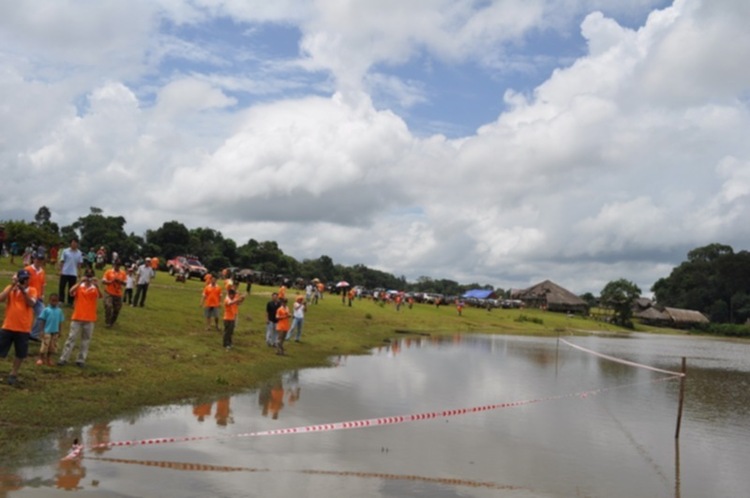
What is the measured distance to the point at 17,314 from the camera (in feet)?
43.1

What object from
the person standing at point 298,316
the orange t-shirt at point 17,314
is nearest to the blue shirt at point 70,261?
the orange t-shirt at point 17,314

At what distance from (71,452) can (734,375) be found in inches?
1280

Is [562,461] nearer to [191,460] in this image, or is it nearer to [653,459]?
[653,459]

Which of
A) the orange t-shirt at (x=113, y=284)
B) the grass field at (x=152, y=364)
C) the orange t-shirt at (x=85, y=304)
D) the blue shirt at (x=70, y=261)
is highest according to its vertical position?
the blue shirt at (x=70, y=261)

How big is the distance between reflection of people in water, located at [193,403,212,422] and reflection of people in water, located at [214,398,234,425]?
0.20 meters

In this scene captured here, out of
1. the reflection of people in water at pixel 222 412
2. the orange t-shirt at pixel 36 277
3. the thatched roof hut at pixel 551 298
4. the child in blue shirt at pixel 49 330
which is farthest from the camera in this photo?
the thatched roof hut at pixel 551 298

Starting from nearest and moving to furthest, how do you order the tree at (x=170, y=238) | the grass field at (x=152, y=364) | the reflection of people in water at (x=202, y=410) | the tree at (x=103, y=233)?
the grass field at (x=152, y=364)
the reflection of people in water at (x=202, y=410)
the tree at (x=103, y=233)
the tree at (x=170, y=238)

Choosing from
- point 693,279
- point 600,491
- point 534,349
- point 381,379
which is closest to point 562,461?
point 600,491

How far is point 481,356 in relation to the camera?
33.9 metres

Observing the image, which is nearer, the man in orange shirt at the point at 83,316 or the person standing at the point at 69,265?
the man in orange shirt at the point at 83,316

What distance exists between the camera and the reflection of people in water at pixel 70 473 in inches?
350

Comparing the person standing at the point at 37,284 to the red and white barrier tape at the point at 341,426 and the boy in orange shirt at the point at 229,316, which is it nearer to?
the red and white barrier tape at the point at 341,426

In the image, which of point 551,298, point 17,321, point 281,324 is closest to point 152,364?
point 17,321

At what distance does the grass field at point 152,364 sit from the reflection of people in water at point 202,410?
0.60 metres
